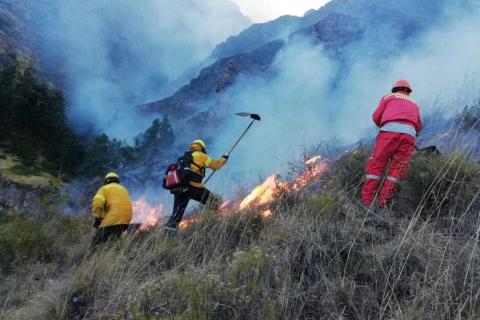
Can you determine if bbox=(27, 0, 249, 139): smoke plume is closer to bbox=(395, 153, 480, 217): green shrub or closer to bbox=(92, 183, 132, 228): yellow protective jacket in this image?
bbox=(92, 183, 132, 228): yellow protective jacket

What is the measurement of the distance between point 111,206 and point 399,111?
13.6 ft

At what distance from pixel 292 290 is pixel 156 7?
6614 cm

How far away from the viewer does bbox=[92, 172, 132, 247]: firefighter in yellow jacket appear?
6.38 meters

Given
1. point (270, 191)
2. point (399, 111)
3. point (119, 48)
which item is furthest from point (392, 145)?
point (119, 48)

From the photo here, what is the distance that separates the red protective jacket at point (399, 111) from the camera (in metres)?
4.65

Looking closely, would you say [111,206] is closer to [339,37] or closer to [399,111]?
[399,111]

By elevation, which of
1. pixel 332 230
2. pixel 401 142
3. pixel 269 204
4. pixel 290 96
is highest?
pixel 290 96

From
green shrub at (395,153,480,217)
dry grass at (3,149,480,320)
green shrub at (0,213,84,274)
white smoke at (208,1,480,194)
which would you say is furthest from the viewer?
white smoke at (208,1,480,194)

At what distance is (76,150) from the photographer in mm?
27672

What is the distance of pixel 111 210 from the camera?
255 inches

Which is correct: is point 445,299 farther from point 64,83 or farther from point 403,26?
point 64,83

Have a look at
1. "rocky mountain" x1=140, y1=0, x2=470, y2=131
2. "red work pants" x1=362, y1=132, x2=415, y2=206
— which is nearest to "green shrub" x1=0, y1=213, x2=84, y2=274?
"red work pants" x1=362, y1=132, x2=415, y2=206

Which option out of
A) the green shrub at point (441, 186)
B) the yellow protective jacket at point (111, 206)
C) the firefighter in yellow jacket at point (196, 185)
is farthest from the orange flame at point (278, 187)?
the yellow protective jacket at point (111, 206)

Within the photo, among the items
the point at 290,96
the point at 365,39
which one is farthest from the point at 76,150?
the point at 365,39
